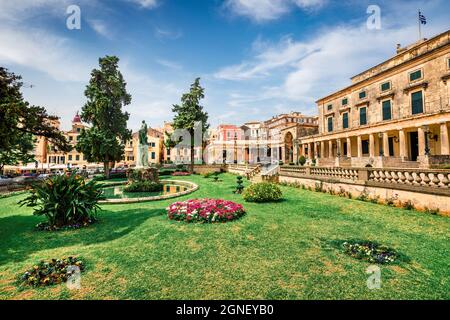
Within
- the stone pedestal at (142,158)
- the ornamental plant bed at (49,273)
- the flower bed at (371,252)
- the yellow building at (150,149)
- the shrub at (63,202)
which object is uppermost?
→ the yellow building at (150,149)

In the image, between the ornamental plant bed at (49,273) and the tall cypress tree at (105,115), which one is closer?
the ornamental plant bed at (49,273)

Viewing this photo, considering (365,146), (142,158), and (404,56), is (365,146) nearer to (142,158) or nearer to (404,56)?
(404,56)

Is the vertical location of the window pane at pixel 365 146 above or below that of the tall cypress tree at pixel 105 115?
below

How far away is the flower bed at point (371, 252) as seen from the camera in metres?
4.42

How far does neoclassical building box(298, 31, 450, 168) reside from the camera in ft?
60.6

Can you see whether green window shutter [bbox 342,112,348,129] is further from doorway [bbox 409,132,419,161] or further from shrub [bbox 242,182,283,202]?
shrub [bbox 242,182,283,202]

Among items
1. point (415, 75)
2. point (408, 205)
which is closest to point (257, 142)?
point (415, 75)

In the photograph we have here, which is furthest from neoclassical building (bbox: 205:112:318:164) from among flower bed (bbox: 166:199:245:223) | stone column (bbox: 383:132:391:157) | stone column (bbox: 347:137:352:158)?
flower bed (bbox: 166:199:245:223)

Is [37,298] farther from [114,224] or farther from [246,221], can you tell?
[246,221]

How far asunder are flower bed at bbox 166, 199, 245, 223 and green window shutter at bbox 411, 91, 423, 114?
23874 millimetres

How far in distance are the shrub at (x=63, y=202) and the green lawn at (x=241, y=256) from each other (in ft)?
1.95

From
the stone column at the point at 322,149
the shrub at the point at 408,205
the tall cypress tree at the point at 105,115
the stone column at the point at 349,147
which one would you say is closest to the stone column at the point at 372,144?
the stone column at the point at 349,147

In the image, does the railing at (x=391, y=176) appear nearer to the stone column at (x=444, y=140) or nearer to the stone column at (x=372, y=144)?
the stone column at (x=444, y=140)

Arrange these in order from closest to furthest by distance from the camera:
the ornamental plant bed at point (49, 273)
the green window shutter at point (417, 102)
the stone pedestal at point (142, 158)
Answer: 1. the ornamental plant bed at point (49, 273)
2. the stone pedestal at point (142, 158)
3. the green window shutter at point (417, 102)
